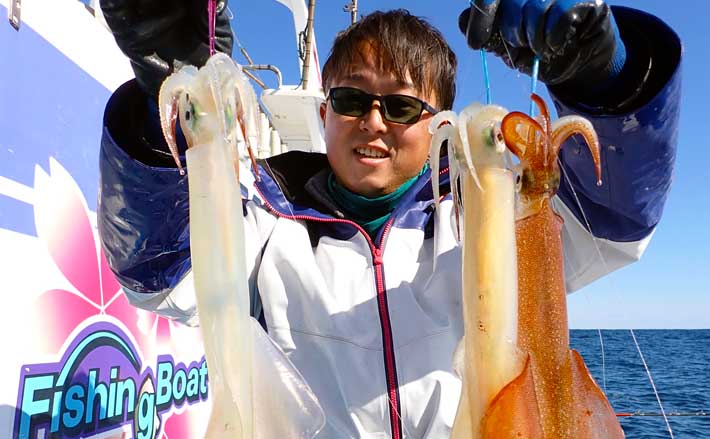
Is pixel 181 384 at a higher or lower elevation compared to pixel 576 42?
lower

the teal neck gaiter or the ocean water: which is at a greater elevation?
the teal neck gaiter

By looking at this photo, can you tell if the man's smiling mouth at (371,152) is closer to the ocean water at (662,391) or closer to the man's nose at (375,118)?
the man's nose at (375,118)

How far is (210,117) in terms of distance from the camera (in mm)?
1376

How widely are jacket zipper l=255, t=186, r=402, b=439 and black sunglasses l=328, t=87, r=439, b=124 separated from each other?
45cm

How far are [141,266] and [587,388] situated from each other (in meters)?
1.59

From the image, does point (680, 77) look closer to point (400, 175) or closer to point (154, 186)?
point (400, 175)

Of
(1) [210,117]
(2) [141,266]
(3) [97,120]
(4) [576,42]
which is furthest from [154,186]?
(4) [576,42]

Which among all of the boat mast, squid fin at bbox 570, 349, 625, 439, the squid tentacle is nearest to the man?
the squid tentacle

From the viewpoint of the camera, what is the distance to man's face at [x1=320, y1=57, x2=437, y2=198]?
2.40 meters

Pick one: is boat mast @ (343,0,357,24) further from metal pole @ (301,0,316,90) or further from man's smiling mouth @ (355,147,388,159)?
man's smiling mouth @ (355,147,388,159)

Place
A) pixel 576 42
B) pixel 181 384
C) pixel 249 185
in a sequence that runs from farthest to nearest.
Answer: pixel 249 185
pixel 181 384
pixel 576 42

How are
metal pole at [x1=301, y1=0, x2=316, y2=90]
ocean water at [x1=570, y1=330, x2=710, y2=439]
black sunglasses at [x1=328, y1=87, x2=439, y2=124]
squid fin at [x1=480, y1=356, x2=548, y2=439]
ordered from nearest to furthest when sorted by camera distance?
squid fin at [x1=480, y1=356, x2=548, y2=439] < black sunglasses at [x1=328, y1=87, x2=439, y2=124] < metal pole at [x1=301, y1=0, x2=316, y2=90] < ocean water at [x1=570, y1=330, x2=710, y2=439]

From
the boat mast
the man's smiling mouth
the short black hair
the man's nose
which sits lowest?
the man's smiling mouth

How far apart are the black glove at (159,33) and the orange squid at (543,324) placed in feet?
3.50
